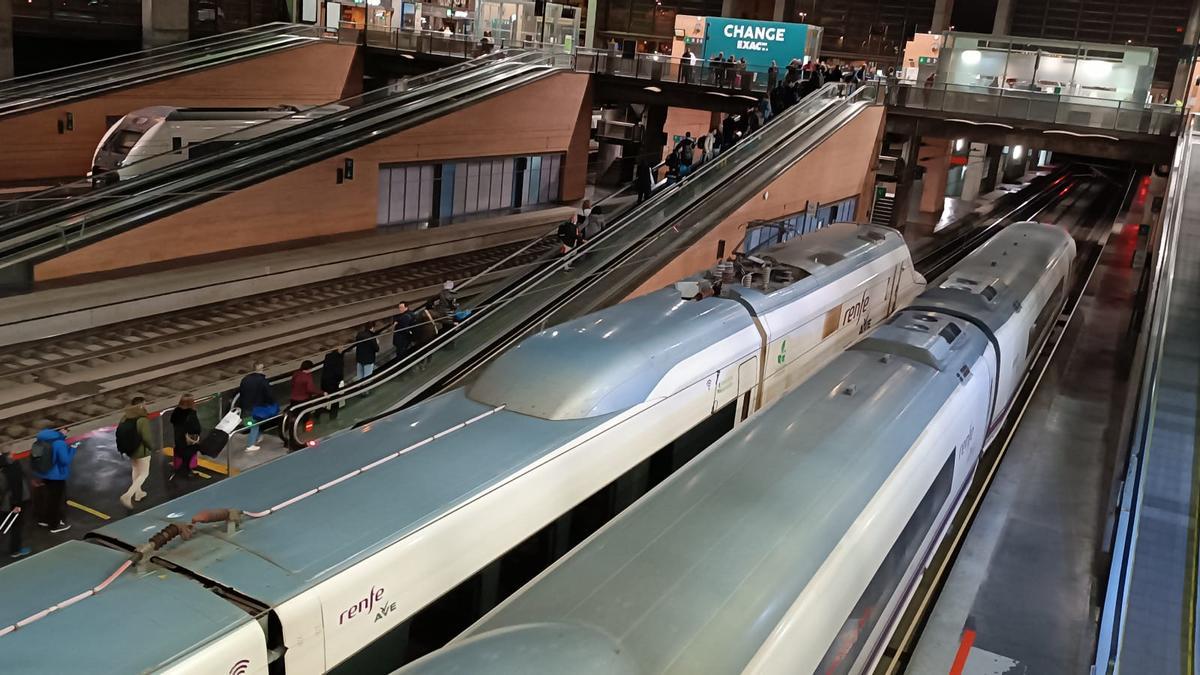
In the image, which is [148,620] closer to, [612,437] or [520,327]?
[612,437]

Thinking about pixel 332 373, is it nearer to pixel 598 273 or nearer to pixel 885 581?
pixel 598 273

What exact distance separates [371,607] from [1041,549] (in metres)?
8.63

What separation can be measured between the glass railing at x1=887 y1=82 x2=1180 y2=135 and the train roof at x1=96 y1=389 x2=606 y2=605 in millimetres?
21460

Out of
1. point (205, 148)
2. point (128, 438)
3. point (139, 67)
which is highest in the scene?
point (139, 67)

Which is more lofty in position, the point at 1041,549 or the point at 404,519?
the point at 404,519

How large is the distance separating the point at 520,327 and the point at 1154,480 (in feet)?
28.2

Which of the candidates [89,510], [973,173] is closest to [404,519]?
[89,510]

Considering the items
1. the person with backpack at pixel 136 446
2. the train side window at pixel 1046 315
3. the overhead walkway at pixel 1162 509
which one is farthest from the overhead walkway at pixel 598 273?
the overhead walkway at pixel 1162 509

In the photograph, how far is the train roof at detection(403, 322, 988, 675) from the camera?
4.86 metres

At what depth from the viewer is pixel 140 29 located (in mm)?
35844

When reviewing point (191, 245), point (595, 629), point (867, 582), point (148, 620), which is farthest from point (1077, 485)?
point (191, 245)

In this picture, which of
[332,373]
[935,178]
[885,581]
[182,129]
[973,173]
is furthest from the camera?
[973,173]

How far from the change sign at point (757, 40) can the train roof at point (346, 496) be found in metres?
25.8

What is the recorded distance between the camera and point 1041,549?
37.0 feet
